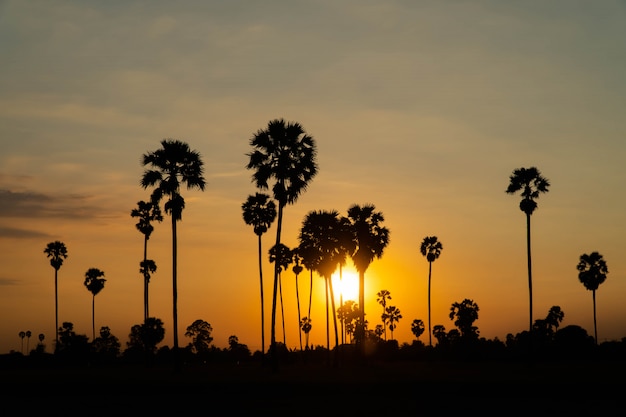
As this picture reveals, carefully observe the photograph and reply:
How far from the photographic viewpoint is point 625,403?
111 feet

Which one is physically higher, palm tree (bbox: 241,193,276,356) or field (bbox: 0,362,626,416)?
palm tree (bbox: 241,193,276,356)

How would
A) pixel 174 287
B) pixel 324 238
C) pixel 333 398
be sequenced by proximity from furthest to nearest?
pixel 324 238
pixel 174 287
pixel 333 398

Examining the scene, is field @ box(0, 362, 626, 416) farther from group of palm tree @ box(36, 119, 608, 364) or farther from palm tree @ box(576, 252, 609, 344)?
palm tree @ box(576, 252, 609, 344)

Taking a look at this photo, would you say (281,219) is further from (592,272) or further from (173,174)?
(592,272)

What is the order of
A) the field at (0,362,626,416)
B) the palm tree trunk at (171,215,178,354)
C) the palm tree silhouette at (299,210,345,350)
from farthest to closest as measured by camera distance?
the palm tree silhouette at (299,210,345,350) < the palm tree trunk at (171,215,178,354) < the field at (0,362,626,416)

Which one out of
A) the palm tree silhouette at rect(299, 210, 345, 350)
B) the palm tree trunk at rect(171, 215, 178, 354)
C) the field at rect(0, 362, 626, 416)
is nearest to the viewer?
the field at rect(0, 362, 626, 416)

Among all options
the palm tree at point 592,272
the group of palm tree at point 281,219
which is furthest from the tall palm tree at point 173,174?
the palm tree at point 592,272

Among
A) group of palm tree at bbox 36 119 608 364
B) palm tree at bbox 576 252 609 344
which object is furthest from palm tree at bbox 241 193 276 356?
palm tree at bbox 576 252 609 344

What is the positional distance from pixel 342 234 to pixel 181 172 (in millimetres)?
28693

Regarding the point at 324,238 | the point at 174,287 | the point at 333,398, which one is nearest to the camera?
the point at 333,398

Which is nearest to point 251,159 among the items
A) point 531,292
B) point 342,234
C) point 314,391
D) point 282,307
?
point 314,391

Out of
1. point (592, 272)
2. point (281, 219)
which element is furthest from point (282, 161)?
point (592, 272)

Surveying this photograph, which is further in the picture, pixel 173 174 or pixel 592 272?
pixel 592 272

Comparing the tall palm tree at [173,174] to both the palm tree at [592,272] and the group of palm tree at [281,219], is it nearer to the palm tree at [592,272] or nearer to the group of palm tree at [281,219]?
the group of palm tree at [281,219]
